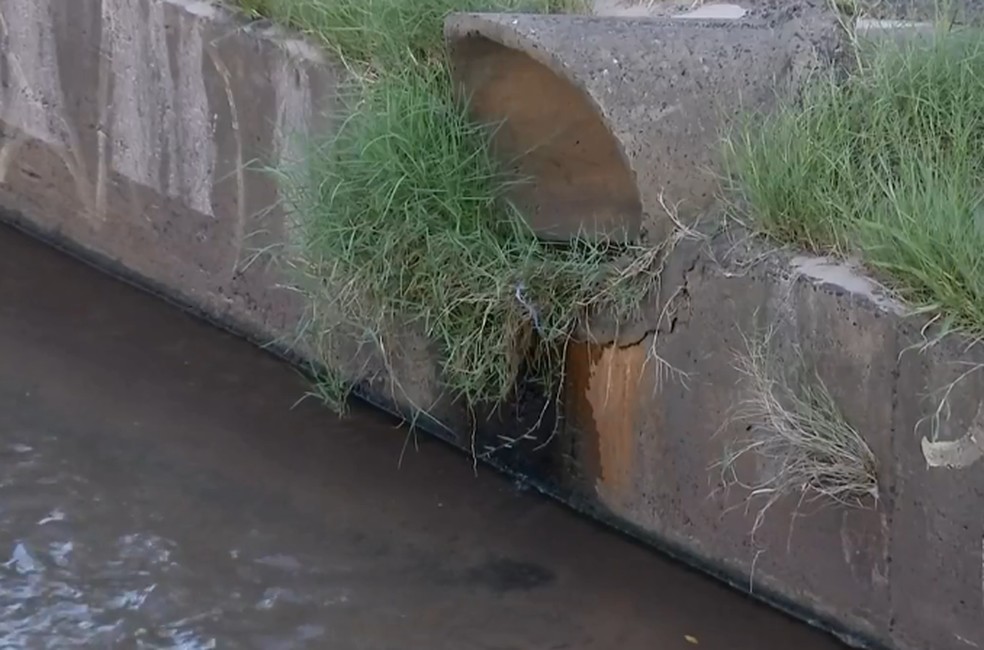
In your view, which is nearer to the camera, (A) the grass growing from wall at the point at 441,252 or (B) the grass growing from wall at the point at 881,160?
(B) the grass growing from wall at the point at 881,160

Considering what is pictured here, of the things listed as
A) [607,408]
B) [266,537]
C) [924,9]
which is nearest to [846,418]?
[607,408]

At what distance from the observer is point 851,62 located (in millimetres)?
3275

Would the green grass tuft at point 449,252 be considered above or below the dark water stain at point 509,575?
above

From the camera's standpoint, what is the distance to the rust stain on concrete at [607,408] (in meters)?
3.35

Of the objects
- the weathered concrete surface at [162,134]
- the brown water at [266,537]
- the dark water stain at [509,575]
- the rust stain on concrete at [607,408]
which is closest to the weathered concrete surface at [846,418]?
the rust stain on concrete at [607,408]

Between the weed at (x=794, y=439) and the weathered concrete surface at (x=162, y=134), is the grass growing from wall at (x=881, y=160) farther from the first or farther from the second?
the weathered concrete surface at (x=162, y=134)

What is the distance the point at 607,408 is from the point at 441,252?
52 cm

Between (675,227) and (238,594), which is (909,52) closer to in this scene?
(675,227)

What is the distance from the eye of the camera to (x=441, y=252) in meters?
3.33

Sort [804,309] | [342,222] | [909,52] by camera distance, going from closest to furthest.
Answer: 1. [804,309]
2. [909,52]
3. [342,222]

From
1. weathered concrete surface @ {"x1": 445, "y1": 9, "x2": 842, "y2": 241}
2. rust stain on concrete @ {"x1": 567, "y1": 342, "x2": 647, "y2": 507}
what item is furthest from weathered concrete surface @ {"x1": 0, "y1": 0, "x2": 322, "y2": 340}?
rust stain on concrete @ {"x1": 567, "y1": 342, "x2": 647, "y2": 507}

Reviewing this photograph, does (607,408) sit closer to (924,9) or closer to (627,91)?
(627,91)

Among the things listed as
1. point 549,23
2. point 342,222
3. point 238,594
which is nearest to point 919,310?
point 549,23

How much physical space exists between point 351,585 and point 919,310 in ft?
4.41
